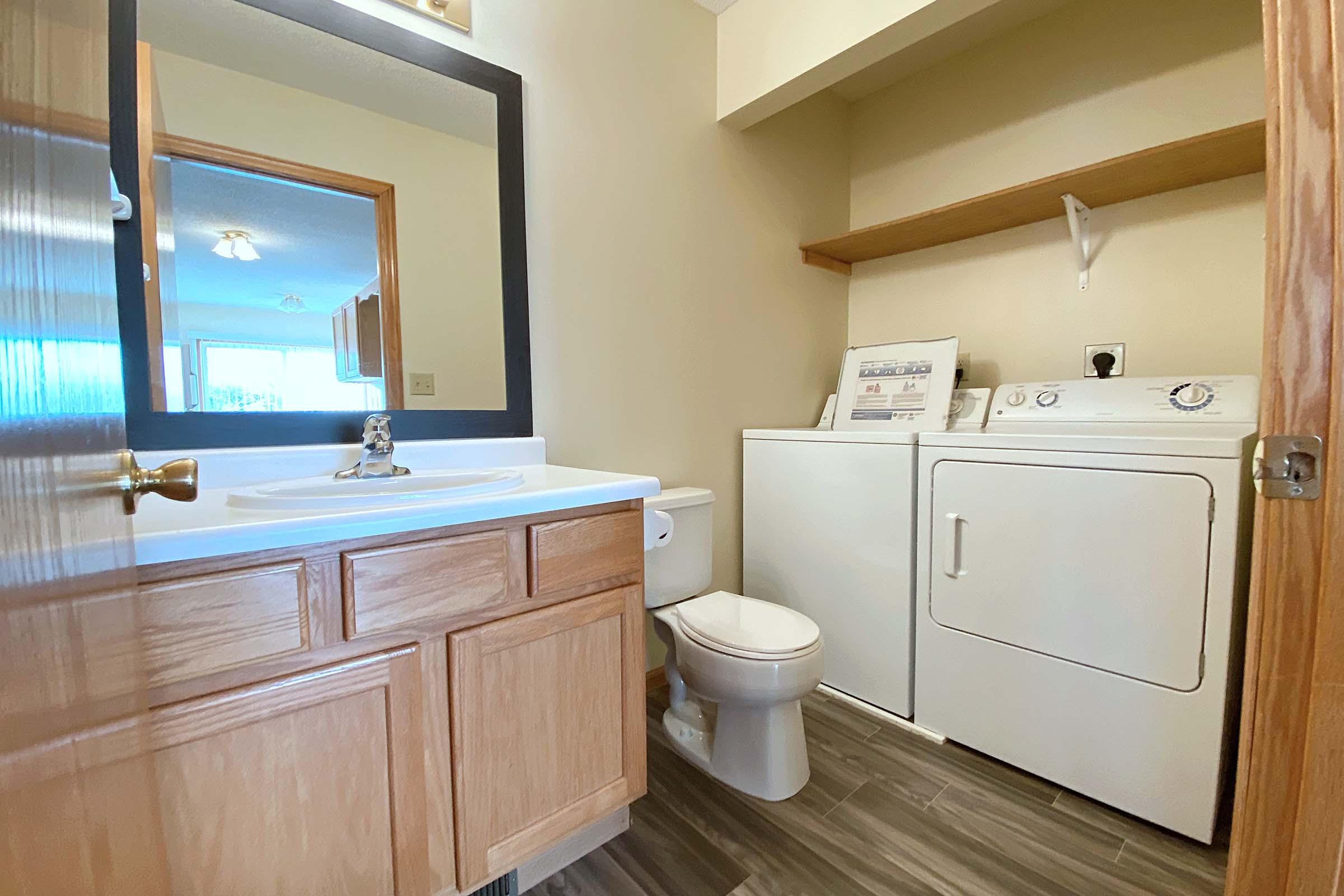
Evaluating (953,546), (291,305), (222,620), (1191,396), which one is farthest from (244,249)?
(1191,396)

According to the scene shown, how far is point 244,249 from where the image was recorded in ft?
4.05

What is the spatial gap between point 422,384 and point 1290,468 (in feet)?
5.16

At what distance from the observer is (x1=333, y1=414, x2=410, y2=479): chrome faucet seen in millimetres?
1281

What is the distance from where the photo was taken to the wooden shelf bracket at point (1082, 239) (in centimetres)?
190

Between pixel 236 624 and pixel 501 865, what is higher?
pixel 236 624

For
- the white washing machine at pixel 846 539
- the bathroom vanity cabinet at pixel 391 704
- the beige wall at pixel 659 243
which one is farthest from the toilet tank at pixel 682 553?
the bathroom vanity cabinet at pixel 391 704

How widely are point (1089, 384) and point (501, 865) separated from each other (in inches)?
82.5

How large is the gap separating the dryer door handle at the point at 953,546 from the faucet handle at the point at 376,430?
1.57 meters

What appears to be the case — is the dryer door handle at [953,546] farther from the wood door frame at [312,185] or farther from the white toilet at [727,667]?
the wood door frame at [312,185]

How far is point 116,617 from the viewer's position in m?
0.43

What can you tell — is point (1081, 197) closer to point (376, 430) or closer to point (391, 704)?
point (376, 430)

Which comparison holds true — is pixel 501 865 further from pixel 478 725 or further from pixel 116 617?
pixel 116 617

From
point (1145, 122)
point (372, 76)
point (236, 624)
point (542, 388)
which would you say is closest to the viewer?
point (236, 624)

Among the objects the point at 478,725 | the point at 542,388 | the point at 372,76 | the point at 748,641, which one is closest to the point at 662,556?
the point at 748,641
